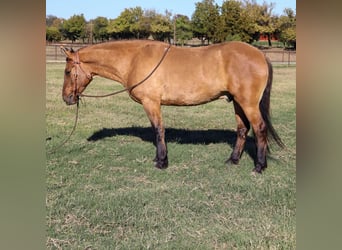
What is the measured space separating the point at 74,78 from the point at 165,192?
193 centimetres

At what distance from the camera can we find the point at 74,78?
15.6 ft

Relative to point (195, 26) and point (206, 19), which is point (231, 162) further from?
point (195, 26)

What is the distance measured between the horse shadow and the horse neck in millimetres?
1504

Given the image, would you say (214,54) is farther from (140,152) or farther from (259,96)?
(140,152)

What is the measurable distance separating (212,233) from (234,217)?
16.1 inches

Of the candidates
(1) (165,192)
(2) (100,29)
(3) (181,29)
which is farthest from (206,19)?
(1) (165,192)

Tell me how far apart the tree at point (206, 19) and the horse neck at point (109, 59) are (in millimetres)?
20192

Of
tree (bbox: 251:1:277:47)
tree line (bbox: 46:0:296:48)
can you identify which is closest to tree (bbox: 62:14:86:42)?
tree line (bbox: 46:0:296:48)

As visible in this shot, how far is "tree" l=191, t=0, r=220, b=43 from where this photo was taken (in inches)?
972

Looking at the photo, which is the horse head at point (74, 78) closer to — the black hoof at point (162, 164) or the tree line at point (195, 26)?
the black hoof at point (162, 164)

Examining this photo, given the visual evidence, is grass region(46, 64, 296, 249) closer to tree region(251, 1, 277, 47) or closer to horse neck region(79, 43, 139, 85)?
horse neck region(79, 43, 139, 85)

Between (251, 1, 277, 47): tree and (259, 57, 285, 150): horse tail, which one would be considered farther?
(251, 1, 277, 47): tree
